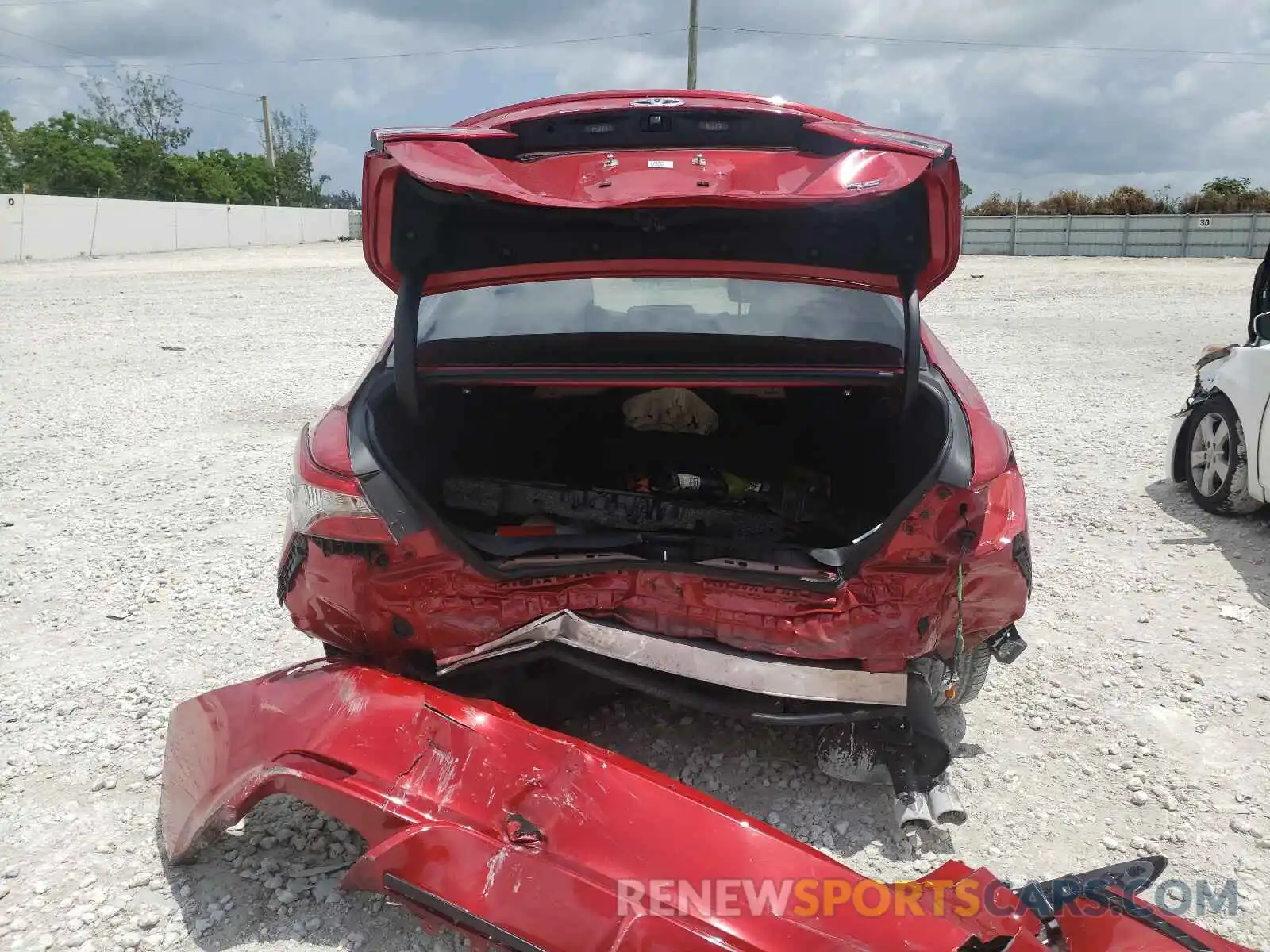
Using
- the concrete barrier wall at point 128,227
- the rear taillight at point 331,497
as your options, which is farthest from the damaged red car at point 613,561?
the concrete barrier wall at point 128,227

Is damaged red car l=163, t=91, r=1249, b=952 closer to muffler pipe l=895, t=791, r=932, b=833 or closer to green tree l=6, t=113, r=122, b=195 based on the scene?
muffler pipe l=895, t=791, r=932, b=833

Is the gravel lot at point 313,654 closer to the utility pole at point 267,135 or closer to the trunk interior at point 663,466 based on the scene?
the trunk interior at point 663,466

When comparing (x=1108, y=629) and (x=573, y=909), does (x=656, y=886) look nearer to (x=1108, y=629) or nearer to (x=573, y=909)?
(x=573, y=909)

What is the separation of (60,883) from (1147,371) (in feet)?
31.2

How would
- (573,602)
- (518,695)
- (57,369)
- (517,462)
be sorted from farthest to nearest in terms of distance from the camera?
(57,369) → (517,462) → (518,695) → (573,602)

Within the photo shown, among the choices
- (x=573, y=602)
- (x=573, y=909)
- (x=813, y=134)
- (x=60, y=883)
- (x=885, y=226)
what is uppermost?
(x=813, y=134)

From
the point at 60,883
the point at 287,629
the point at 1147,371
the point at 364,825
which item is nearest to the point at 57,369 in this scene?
the point at 287,629

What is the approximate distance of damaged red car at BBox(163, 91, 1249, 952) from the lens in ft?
5.98

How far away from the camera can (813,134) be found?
2209 mm

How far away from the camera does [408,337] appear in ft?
7.74

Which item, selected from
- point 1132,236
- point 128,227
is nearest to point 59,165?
point 128,227

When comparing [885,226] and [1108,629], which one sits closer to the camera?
[885,226]

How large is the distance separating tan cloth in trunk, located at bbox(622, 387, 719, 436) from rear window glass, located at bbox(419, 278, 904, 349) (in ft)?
2.51

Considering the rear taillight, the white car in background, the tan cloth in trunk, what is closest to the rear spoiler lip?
the rear taillight
